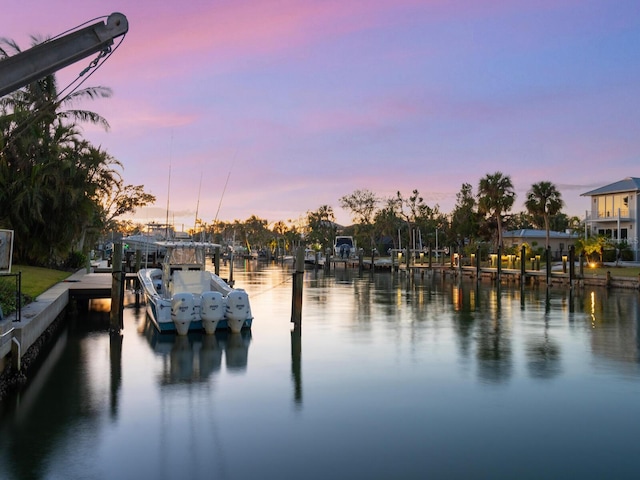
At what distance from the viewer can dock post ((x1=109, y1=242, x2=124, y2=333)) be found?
62.5 ft

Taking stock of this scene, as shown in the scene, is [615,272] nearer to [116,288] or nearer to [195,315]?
[195,315]

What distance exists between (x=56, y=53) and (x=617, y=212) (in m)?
58.0

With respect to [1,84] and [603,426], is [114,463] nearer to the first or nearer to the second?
[1,84]

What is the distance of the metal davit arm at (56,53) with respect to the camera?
11422 millimetres

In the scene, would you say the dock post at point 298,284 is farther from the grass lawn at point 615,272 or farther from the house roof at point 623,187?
the house roof at point 623,187

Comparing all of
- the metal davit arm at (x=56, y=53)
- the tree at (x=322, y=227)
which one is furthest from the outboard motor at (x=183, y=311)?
the tree at (x=322, y=227)

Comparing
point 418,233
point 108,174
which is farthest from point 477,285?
point 418,233

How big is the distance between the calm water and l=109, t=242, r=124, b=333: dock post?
2.14 feet

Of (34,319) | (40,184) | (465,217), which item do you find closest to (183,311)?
(34,319)

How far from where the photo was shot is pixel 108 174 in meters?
44.0

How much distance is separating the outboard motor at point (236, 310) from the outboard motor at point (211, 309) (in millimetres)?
325

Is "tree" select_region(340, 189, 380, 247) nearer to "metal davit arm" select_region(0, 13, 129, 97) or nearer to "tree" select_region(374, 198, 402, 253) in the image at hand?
"tree" select_region(374, 198, 402, 253)

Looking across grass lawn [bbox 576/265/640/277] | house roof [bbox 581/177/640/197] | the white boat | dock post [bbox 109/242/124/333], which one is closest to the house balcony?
house roof [bbox 581/177/640/197]

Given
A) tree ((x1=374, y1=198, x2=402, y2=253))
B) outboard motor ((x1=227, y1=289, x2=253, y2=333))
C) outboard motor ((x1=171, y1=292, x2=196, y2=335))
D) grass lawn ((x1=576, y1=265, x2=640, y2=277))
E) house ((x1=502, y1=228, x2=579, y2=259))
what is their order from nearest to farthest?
outboard motor ((x1=171, y1=292, x2=196, y2=335))
outboard motor ((x1=227, y1=289, x2=253, y2=333))
grass lawn ((x1=576, y1=265, x2=640, y2=277))
house ((x1=502, y1=228, x2=579, y2=259))
tree ((x1=374, y1=198, x2=402, y2=253))
